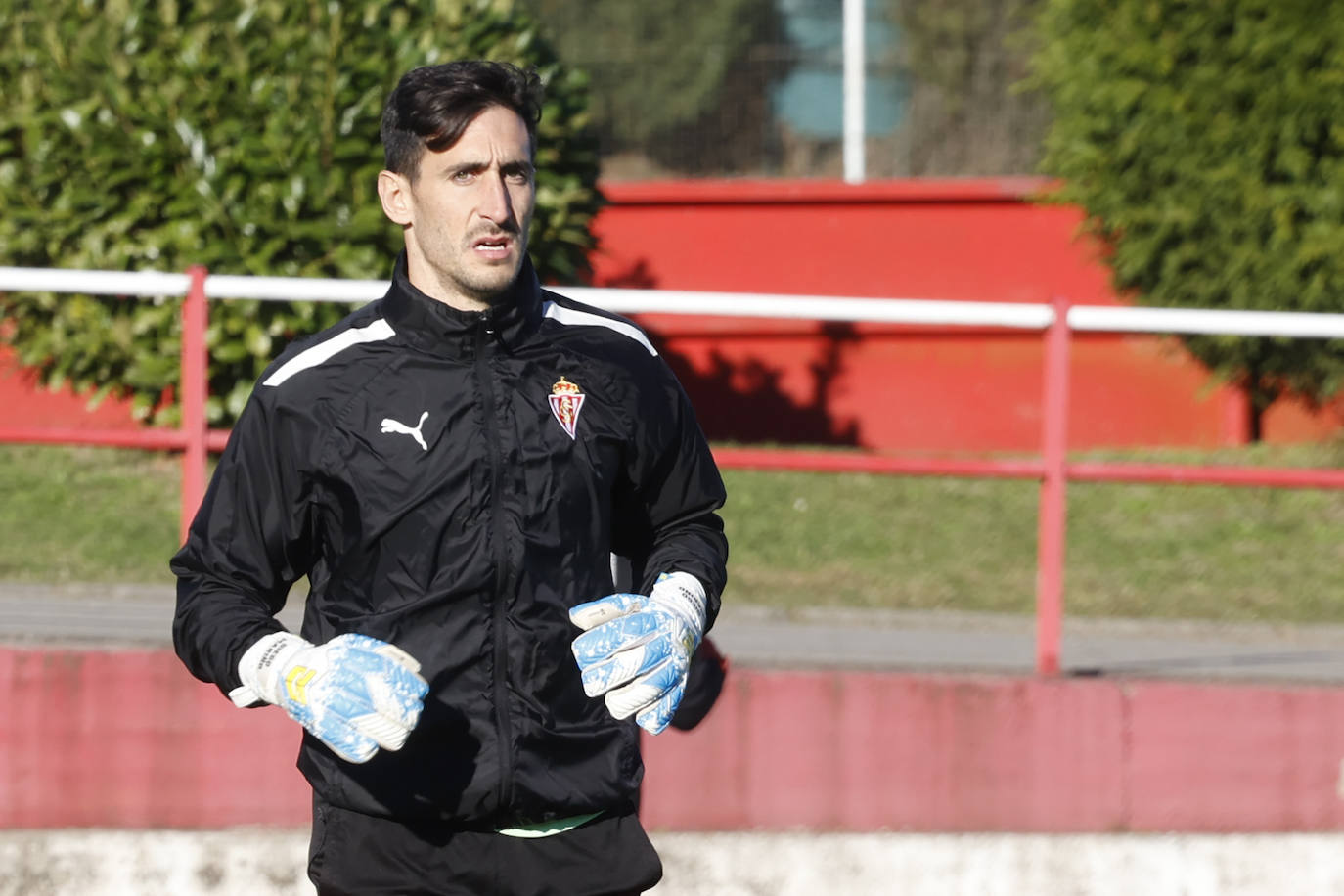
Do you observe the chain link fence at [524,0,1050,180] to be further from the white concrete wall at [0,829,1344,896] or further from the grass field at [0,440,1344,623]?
the white concrete wall at [0,829,1344,896]

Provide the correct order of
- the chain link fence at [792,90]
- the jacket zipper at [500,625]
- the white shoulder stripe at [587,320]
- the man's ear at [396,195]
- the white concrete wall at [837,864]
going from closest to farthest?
the jacket zipper at [500,625], the man's ear at [396,195], the white shoulder stripe at [587,320], the white concrete wall at [837,864], the chain link fence at [792,90]

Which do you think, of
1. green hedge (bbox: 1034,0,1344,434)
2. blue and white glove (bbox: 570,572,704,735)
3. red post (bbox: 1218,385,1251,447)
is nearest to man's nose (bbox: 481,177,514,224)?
blue and white glove (bbox: 570,572,704,735)

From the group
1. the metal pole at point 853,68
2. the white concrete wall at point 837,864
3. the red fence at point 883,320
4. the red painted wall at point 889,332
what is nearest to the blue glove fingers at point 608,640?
the red fence at point 883,320

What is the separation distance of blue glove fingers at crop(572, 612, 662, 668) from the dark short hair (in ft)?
2.58

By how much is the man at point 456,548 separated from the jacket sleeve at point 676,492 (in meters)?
0.05

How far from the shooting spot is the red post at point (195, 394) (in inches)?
200

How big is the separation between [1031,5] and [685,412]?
33.6 ft

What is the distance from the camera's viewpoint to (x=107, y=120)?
806cm

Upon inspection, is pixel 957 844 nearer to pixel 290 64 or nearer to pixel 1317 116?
pixel 290 64

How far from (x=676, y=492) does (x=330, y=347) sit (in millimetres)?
614

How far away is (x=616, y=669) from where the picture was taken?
284cm

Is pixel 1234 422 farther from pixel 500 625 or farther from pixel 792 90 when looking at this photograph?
pixel 500 625

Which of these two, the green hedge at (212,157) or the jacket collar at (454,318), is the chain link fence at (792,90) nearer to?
the green hedge at (212,157)

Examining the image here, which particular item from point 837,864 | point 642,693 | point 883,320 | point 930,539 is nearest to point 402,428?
point 642,693
